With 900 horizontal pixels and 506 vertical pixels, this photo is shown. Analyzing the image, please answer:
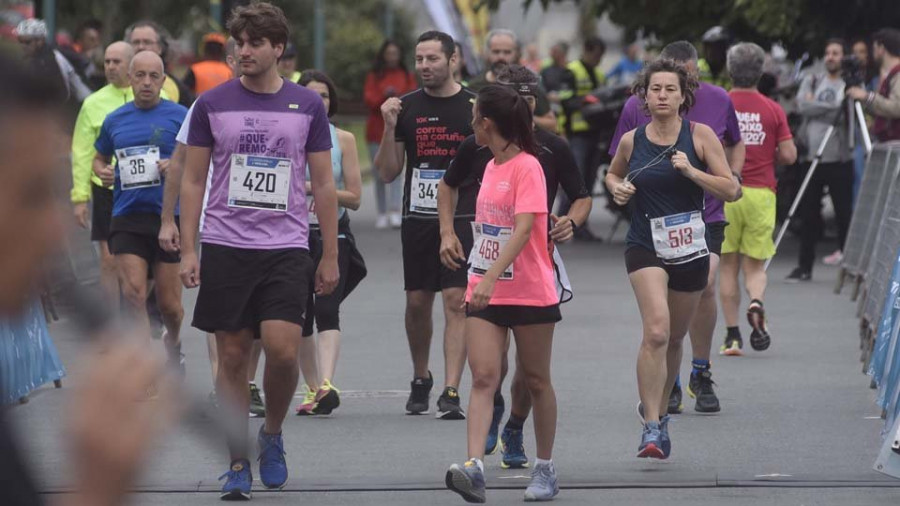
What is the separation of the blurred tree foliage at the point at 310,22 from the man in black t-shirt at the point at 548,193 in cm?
3770

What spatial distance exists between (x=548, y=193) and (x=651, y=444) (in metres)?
1.13

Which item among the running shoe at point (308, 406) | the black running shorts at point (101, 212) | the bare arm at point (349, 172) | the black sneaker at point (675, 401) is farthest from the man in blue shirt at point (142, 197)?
the black sneaker at point (675, 401)

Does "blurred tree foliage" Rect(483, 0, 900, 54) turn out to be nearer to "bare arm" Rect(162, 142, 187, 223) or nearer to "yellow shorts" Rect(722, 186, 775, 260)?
"yellow shorts" Rect(722, 186, 775, 260)

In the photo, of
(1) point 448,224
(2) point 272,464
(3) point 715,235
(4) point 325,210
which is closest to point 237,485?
(2) point 272,464

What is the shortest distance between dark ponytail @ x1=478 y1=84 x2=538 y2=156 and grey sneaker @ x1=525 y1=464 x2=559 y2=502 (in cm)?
122

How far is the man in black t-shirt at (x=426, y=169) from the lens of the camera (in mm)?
8977

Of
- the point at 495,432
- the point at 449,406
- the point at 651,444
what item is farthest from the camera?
the point at 449,406

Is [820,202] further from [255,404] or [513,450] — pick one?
[513,450]

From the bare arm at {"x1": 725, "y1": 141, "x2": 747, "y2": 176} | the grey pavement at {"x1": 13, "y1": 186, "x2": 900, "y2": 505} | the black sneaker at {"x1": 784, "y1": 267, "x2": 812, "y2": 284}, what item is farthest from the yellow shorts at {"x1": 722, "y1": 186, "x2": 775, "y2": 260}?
the black sneaker at {"x1": 784, "y1": 267, "x2": 812, "y2": 284}

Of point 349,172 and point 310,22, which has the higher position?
point 349,172

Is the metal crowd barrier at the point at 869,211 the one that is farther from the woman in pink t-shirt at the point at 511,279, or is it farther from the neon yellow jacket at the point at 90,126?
the woman in pink t-shirt at the point at 511,279

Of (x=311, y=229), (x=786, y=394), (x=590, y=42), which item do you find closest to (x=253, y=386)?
(x=311, y=229)

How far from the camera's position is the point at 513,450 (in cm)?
759

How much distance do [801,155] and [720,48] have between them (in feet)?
17.7
